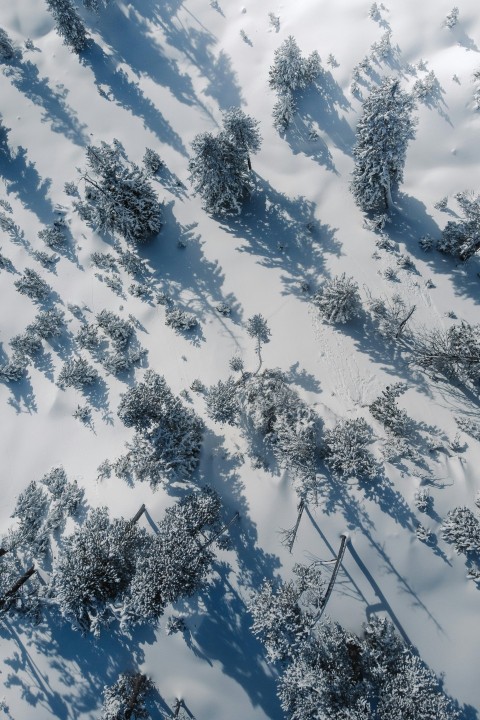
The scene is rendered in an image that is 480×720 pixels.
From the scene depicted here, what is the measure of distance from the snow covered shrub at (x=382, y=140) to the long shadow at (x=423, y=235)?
5.28 ft

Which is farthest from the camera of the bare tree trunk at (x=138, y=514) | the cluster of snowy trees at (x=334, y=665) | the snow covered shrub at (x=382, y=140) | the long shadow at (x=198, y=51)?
the long shadow at (x=198, y=51)

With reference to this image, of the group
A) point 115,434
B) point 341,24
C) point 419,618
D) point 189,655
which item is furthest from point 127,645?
point 341,24

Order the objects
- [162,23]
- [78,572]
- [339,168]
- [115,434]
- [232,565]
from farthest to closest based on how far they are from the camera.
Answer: [162,23] → [339,168] → [115,434] → [232,565] → [78,572]

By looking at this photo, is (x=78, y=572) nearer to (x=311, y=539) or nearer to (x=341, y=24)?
(x=311, y=539)

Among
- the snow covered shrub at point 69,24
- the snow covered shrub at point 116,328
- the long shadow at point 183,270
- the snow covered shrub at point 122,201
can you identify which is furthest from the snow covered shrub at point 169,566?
the snow covered shrub at point 69,24

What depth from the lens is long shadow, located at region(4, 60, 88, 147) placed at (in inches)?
1193

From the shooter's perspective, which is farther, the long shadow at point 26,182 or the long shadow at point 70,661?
the long shadow at point 26,182

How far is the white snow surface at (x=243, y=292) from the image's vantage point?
72.5 ft

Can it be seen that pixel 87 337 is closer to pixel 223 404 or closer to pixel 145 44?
pixel 223 404

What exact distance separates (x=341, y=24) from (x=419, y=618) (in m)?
37.7

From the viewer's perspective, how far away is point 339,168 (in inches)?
1087

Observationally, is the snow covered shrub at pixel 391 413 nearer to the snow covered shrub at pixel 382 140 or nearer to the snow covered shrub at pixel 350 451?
the snow covered shrub at pixel 350 451

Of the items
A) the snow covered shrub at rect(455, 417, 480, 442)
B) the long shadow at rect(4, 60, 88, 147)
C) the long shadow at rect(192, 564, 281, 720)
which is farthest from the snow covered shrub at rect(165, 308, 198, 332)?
the snow covered shrub at rect(455, 417, 480, 442)

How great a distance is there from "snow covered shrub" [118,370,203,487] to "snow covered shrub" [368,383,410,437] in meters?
10.6
